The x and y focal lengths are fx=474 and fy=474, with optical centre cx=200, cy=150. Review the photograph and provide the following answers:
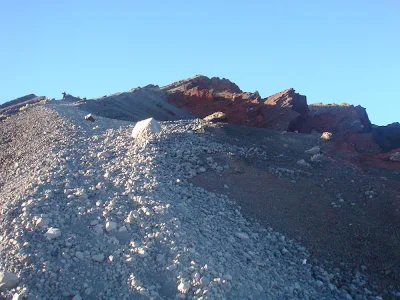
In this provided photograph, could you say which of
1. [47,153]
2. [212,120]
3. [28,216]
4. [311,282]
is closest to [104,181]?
[28,216]

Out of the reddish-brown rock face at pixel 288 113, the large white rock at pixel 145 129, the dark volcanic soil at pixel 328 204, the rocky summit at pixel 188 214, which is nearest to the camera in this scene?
the rocky summit at pixel 188 214

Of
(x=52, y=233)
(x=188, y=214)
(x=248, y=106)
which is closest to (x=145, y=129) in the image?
(x=188, y=214)

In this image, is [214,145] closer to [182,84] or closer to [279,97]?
[279,97]

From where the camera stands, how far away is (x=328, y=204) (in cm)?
918

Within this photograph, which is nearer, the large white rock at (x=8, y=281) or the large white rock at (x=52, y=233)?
the large white rock at (x=8, y=281)

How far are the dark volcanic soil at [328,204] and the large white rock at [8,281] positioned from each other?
156 inches

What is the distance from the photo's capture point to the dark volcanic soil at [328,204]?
762 cm

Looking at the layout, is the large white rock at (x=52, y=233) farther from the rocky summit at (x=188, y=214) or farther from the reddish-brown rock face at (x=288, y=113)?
the reddish-brown rock face at (x=288, y=113)

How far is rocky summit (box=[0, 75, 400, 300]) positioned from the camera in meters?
6.05

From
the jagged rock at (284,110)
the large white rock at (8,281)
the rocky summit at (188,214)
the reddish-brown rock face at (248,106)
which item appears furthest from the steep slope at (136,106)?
the large white rock at (8,281)

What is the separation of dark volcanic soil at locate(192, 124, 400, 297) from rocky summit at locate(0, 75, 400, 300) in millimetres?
30

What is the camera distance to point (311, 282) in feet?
22.2

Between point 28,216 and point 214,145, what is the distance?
16.9 feet

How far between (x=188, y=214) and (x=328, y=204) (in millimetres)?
3190
